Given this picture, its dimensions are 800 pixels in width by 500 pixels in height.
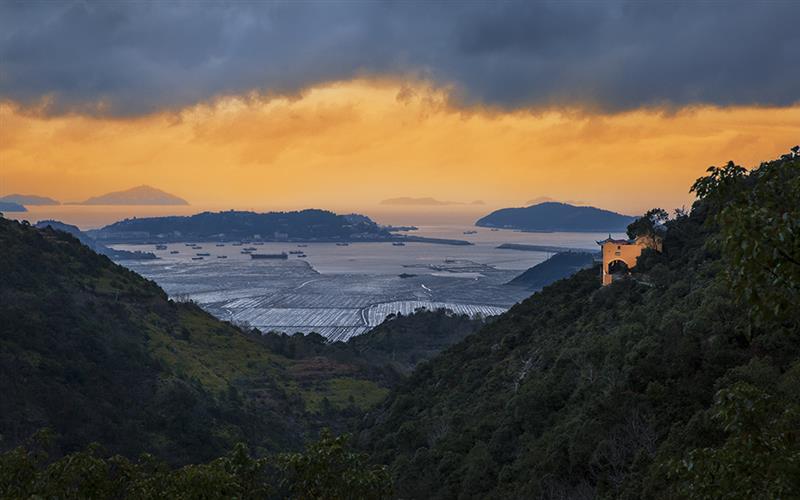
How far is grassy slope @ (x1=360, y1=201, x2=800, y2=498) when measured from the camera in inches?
441

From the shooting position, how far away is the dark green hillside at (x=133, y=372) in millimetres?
25438

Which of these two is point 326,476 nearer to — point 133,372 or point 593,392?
point 593,392

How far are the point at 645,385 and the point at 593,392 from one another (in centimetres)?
203

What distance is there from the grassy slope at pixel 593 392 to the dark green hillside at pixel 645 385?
51 millimetres

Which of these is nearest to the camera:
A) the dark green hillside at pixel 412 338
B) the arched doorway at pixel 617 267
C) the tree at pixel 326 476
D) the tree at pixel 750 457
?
the tree at pixel 750 457

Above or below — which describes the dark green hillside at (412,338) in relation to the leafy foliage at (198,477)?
below

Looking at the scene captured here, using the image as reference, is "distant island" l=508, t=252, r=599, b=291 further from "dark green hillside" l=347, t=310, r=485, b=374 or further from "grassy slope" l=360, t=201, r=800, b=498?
"grassy slope" l=360, t=201, r=800, b=498

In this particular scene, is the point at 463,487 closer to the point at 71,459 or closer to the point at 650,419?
the point at 650,419

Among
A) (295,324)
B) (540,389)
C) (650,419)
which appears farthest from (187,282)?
(650,419)

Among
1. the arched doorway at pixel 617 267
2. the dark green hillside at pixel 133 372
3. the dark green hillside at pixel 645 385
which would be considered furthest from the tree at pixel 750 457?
the arched doorway at pixel 617 267

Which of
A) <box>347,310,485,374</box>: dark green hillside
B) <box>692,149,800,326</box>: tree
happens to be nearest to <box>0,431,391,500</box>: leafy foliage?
<box>692,149,800,326</box>: tree

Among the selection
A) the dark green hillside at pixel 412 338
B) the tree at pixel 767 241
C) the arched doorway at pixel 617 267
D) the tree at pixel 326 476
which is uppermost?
the tree at pixel 767 241

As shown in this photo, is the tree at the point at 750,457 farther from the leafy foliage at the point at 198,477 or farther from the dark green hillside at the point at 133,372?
the dark green hillside at the point at 133,372

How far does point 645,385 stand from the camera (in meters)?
13.4
